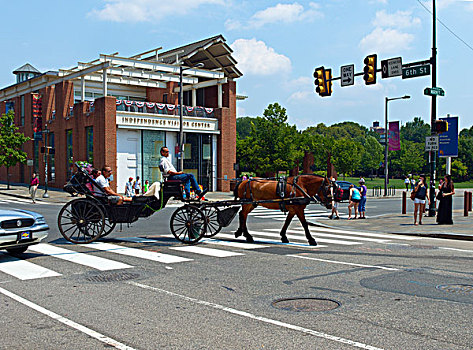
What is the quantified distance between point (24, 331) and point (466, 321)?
16.5ft

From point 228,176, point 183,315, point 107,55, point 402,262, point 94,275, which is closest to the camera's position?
point 183,315

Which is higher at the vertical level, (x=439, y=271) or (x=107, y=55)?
(x=107, y=55)

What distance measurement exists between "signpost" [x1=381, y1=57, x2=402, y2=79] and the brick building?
70.7 ft

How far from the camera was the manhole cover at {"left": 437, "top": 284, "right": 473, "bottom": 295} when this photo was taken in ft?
24.1

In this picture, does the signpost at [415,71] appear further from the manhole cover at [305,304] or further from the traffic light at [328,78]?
the manhole cover at [305,304]

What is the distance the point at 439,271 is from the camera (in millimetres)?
8953

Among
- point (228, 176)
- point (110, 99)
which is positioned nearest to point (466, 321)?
point (110, 99)

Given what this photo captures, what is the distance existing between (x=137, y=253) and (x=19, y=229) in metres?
2.46

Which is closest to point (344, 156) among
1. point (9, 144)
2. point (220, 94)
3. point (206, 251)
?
point (220, 94)

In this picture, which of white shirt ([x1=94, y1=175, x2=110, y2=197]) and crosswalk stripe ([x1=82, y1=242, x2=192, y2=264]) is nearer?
crosswalk stripe ([x1=82, y1=242, x2=192, y2=264])

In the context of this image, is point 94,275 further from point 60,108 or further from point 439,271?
point 60,108

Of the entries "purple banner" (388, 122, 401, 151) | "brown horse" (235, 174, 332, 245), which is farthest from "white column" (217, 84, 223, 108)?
"brown horse" (235, 174, 332, 245)

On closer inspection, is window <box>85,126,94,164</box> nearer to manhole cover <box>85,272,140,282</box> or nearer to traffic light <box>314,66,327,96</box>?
traffic light <box>314,66,327,96</box>

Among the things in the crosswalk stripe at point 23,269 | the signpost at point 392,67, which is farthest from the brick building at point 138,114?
the crosswalk stripe at point 23,269
